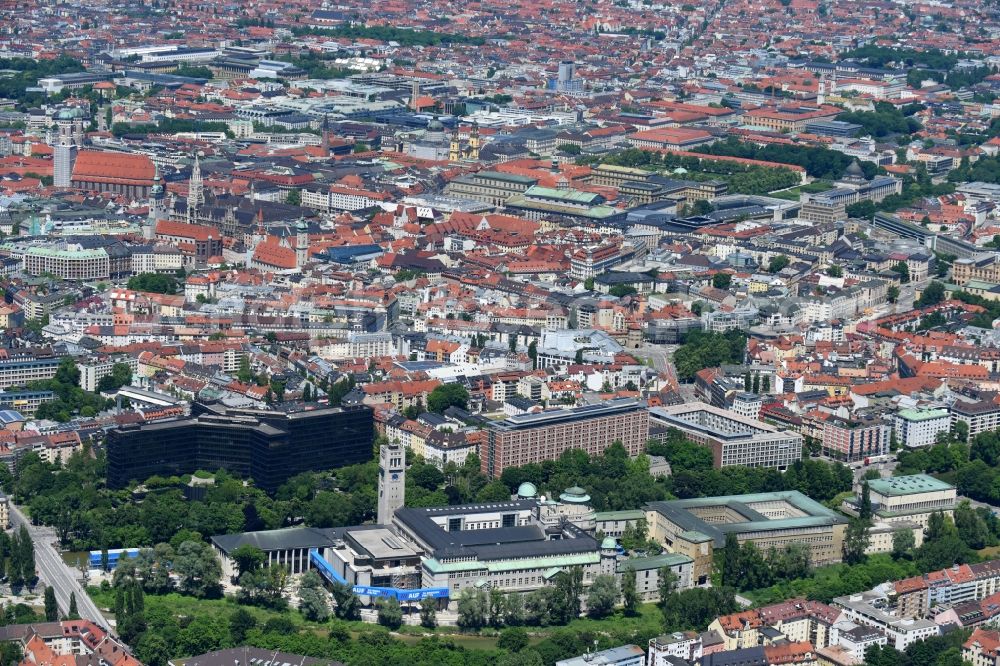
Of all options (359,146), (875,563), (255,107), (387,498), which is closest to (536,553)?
(387,498)

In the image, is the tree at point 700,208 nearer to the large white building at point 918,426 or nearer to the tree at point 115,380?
the large white building at point 918,426

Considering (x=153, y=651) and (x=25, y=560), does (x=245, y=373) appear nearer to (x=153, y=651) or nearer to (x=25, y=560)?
(x=25, y=560)

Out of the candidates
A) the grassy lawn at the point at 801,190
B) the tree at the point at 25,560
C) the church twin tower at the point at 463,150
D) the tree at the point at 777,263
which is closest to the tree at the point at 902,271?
the tree at the point at 777,263

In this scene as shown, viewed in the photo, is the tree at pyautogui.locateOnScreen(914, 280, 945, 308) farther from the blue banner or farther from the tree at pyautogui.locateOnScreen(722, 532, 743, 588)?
the blue banner

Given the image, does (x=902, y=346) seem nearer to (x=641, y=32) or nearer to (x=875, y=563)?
(x=875, y=563)

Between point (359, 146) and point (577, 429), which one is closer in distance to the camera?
point (577, 429)

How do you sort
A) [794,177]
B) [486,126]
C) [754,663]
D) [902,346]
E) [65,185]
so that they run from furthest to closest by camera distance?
[486,126], [794,177], [65,185], [902,346], [754,663]

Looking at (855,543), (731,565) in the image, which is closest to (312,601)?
(731,565)
